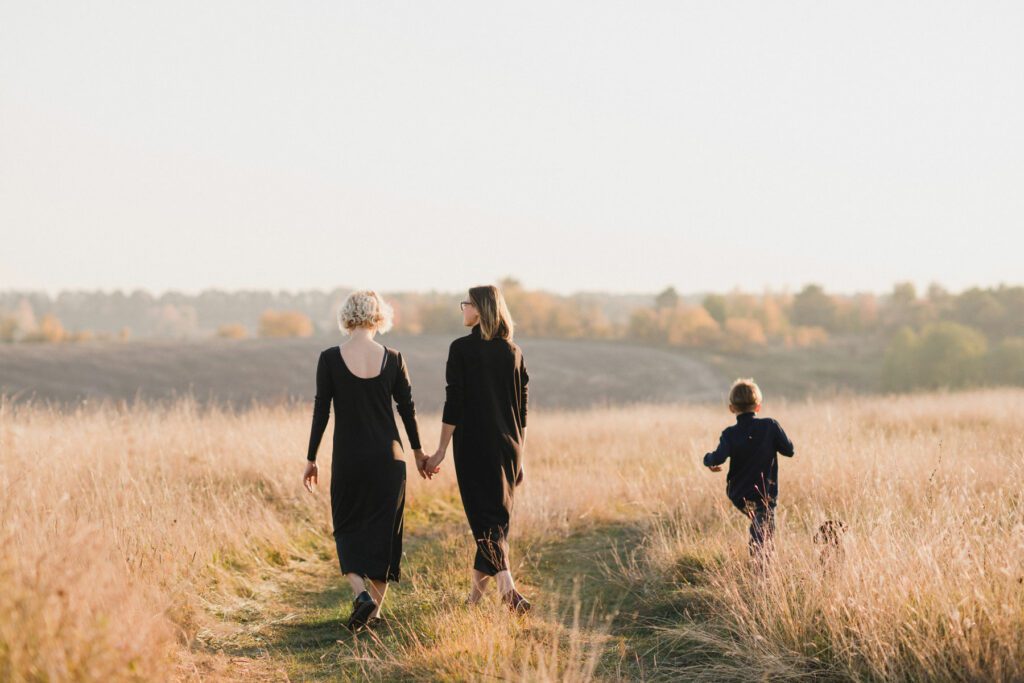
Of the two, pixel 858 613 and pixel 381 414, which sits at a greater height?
pixel 381 414

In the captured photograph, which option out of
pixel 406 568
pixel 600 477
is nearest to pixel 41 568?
pixel 406 568

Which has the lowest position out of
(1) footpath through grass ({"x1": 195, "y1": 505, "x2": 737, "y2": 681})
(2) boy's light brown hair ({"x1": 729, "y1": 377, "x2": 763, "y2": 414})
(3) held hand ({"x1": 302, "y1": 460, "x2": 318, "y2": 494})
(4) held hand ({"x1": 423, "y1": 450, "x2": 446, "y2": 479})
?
(1) footpath through grass ({"x1": 195, "y1": 505, "x2": 737, "y2": 681})

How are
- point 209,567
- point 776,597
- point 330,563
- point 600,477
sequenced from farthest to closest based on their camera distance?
1. point 600,477
2. point 330,563
3. point 209,567
4. point 776,597

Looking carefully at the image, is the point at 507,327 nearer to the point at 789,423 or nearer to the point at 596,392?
the point at 789,423

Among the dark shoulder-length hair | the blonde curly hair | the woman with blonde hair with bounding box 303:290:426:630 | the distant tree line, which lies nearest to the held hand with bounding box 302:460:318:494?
the woman with blonde hair with bounding box 303:290:426:630

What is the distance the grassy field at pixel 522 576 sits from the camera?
3.63m

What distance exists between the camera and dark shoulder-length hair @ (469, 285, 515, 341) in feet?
17.0

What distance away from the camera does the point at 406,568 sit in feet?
22.4

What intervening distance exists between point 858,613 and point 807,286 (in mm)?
93081

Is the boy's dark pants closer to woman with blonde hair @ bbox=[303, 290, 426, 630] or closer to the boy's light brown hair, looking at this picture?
the boy's light brown hair

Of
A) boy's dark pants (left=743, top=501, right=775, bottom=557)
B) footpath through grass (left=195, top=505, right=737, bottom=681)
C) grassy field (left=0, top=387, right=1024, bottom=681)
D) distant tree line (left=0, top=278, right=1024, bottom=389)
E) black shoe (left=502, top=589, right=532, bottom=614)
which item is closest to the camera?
grassy field (left=0, top=387, right=1024, bottom=681)

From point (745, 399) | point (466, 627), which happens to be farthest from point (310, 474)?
point (745, 399)

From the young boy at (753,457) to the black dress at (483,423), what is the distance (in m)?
1.43

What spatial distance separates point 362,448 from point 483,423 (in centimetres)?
83
